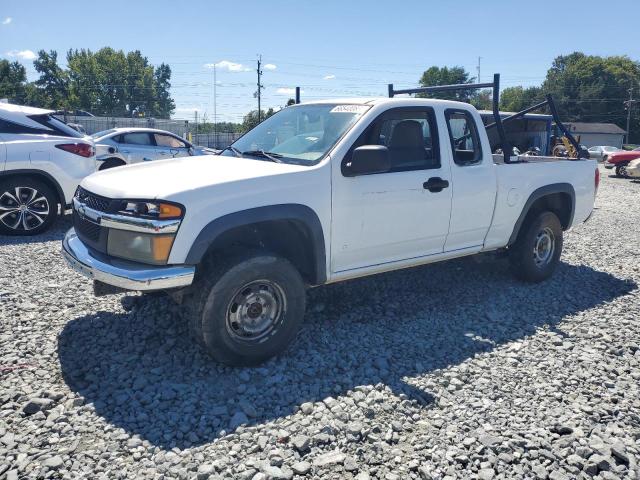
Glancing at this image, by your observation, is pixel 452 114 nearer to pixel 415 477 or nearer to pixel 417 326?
pixel 417 326

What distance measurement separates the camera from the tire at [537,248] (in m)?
5.79

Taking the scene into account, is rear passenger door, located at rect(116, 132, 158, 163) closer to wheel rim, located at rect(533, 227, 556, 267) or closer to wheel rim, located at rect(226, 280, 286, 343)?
wheel rim, located at rect(533, 227, 556, 267)

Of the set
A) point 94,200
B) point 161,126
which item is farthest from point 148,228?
point 161,126

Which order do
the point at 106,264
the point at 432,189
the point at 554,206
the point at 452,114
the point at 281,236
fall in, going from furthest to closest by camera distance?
the point at 554,206, the point at 452,114, the point at 432,189, the point at 281,236, the point at 106,264

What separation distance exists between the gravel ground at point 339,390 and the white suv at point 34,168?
2.13m

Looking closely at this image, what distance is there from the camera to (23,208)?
24.2 feet

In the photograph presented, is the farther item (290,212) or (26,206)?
(26,206)

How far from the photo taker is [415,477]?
2.70 metres

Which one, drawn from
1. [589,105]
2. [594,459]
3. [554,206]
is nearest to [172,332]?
[594,459]

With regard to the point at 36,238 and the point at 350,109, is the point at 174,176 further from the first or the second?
the point at 36,238

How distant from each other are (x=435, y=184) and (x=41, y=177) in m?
5.82

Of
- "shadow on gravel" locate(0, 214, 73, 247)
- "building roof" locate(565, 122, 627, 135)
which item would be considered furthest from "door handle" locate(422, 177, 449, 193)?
"building roof" locate(565, 122, 627, 135)

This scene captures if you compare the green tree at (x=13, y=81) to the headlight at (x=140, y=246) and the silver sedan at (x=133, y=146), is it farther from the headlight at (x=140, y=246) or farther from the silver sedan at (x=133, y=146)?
the headlight at (x=140, y=246)

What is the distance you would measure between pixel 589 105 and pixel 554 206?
9575 centimetres
